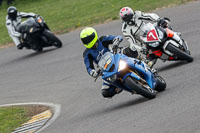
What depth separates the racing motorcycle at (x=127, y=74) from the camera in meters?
9.72

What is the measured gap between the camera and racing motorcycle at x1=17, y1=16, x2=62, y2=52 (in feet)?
68.3

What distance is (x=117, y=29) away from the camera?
2106 centimetres

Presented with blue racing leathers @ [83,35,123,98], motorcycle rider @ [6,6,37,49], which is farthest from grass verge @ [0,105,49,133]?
motorcycle rider @ [6,6,37,49]

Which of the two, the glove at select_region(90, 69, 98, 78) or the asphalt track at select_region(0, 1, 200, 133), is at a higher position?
the glove at select_region(90, 69, 98, 78)

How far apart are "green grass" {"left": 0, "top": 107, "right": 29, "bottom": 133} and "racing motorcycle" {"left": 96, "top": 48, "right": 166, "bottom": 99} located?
93.1 inches

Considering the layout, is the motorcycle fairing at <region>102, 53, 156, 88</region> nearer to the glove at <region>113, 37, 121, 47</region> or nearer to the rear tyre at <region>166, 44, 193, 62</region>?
the glove at <region>113, 37, 121, 47</region>

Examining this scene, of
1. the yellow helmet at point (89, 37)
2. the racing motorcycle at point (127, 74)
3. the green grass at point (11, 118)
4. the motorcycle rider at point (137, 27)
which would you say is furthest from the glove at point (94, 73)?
the motorcycle rider at point (137, 27)

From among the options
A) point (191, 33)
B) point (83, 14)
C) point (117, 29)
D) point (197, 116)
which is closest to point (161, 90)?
point (197, 116)

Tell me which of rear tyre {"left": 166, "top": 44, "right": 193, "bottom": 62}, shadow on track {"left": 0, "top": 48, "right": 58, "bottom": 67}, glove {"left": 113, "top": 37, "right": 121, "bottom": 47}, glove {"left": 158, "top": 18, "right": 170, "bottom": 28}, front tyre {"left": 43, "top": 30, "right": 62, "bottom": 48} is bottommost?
shadow on track {"left": 0, "top": 48, "right": 58, "bottom": 67}

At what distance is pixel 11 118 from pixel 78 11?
18.3 m

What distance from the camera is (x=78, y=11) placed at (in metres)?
29.6

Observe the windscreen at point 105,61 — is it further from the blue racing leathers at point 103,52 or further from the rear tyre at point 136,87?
the blue racing leathers at point 103,52

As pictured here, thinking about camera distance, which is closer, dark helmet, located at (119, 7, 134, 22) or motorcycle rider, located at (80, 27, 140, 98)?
motorcycle rider, located at (80, 27, 140, 98)

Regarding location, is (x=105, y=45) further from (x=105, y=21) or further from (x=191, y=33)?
(x=105, y=21)
